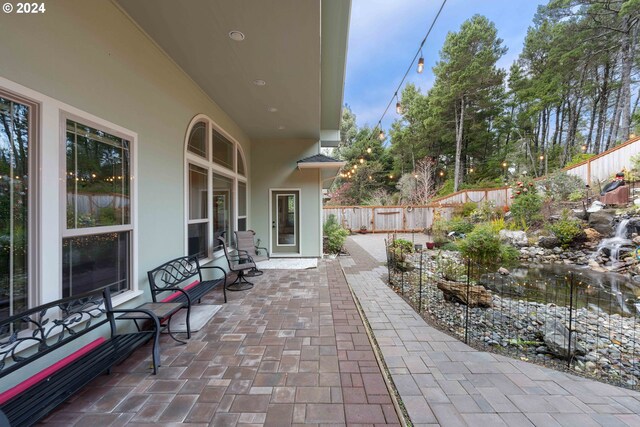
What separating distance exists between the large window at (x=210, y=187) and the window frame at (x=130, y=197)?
1057 millimetres

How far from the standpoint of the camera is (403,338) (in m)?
2.71

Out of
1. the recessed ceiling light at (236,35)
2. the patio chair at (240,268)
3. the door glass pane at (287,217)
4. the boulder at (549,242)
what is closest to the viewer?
the recessed ceiling light at (236,35)

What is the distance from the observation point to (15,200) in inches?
64.1

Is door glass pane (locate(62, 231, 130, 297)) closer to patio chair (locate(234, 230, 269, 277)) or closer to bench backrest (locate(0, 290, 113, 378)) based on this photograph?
bench backrest (locate(0, 290, 113, 378))

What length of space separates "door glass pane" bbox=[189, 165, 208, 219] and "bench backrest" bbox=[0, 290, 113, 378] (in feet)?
6.48

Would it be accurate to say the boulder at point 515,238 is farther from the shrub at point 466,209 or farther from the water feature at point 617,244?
the shrub at point 466,209

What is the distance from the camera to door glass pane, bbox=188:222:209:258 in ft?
12.8

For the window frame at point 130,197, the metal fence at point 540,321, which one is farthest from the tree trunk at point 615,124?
the window frame at point 130,197

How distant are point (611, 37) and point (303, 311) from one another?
73.4ft

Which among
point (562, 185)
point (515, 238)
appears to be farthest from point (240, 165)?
point (562, 185)

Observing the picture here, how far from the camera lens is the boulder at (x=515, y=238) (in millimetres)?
8157

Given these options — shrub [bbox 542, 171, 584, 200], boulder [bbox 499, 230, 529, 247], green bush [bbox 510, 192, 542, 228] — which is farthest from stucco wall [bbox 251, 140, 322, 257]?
shrub [bbox 542, 171, 584, 200]

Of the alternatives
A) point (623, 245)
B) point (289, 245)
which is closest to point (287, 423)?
point (289, 245)

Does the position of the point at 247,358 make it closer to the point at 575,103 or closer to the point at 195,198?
the point at 195,198
